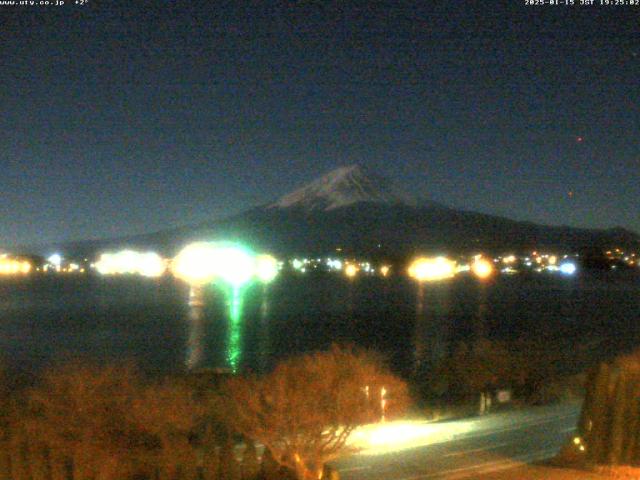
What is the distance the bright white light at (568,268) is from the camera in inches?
3679

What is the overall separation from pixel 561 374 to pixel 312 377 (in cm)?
1231

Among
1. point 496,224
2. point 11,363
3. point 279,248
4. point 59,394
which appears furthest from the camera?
point 496,224

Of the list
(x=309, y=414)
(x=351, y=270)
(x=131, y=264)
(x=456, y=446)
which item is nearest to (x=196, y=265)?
(x=131, y=264)

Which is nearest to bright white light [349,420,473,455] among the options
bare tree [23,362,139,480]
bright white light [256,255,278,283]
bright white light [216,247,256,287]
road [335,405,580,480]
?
road [335,405,580,480]

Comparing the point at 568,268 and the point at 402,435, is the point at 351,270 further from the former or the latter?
the point at 402,435

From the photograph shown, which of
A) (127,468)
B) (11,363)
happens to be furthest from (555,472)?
(11,363)

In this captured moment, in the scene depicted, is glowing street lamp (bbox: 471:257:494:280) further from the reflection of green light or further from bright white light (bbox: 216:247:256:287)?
the reflection of green light

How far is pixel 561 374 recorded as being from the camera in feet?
67.6

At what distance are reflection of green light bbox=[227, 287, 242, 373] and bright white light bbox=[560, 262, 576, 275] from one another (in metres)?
44.7

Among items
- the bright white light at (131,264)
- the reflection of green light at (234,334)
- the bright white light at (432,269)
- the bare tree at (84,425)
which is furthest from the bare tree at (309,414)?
the bright white light at (131,264)

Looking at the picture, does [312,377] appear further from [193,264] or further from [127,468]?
[193,264]

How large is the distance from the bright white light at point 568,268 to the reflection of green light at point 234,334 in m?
44.7

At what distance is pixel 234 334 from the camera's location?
36.0 metres

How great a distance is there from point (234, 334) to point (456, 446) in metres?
25.2
